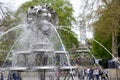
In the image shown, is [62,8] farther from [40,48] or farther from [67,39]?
[40,48]

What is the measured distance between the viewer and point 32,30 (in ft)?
65.7

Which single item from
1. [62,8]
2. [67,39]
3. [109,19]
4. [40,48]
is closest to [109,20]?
[109,19]

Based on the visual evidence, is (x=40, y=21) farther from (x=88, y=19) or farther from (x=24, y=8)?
(x=24, y=8)

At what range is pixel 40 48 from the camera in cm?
1944

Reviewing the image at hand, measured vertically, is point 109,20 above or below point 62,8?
below

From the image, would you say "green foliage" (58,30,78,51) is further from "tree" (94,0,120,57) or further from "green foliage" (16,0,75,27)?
"tree" (94,0,120,57)

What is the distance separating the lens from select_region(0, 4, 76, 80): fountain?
19.0 metres

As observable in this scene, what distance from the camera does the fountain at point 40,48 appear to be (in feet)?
62.4

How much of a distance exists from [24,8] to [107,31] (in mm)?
36905

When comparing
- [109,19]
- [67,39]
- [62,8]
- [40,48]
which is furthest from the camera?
[62,8]

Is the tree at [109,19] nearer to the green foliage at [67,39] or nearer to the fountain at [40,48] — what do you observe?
the fountain at [40,48]

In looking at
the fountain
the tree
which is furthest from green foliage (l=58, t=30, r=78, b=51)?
the fountain

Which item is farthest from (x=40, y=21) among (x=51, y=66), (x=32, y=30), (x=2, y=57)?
(x=2, y=57)

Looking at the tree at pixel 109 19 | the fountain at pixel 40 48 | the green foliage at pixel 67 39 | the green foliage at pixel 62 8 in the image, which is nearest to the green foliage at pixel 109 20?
the tree at pixel 109 19
